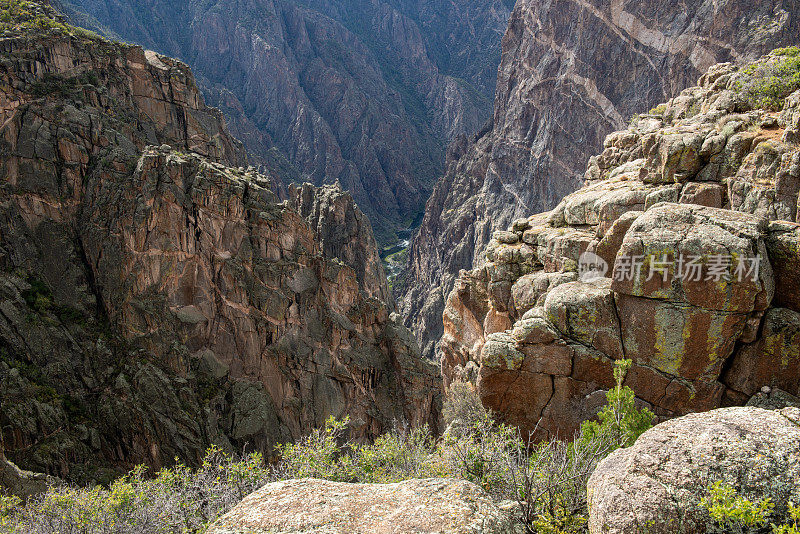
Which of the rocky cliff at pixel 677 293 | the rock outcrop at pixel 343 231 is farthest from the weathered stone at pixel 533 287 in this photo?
the rock outcrop at pixel 343 231

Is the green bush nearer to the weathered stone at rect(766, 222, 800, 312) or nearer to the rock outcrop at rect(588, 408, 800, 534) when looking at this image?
the rock outcrop at rect(588, 408, 800, 534)

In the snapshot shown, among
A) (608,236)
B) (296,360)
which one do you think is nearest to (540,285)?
(608,236)

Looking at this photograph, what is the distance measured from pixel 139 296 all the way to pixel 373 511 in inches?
1648

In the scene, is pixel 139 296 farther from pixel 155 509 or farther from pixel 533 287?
pixel 533 287

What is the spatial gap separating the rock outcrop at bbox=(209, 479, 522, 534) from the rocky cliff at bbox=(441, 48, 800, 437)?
704cm

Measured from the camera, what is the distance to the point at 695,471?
256 inches

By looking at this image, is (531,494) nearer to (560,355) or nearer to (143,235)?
(560,355)

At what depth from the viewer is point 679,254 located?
12.8 metres

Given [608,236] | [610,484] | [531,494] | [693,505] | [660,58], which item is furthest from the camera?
[660,58]

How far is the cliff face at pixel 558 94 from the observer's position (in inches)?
2879

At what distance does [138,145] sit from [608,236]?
50.1 meters

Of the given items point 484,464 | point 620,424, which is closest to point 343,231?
point 484,464

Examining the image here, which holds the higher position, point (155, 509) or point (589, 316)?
point (589, 316)

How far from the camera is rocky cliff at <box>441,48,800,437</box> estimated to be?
1245 cm
